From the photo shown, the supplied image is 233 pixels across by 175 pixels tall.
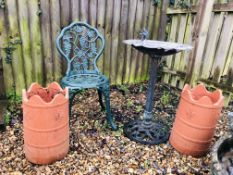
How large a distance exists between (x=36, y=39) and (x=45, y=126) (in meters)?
1.51

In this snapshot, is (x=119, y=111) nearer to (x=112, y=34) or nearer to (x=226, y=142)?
(x=112, y=34)

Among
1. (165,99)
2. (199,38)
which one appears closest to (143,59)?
(165,99)

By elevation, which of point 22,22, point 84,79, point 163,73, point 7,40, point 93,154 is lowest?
point 93,154

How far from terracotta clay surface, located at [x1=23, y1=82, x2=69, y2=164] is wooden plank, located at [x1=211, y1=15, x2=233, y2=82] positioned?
2095mm

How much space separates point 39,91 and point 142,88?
1967 mm

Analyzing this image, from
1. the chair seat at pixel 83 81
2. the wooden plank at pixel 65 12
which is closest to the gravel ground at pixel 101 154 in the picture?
the chair seat at pixel 83 81

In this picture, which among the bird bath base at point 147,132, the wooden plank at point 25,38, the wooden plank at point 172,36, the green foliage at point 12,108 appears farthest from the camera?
the wooden plank at point 172,36

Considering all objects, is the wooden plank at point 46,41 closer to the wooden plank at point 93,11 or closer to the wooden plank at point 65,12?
the wooden plank at point 65,12

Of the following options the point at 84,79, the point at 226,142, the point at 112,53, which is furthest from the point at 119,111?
the point at 226,142

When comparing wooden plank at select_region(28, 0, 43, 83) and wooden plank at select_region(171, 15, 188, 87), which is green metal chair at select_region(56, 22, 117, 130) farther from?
wooden plank at select_region(171, 15, 188, 87)

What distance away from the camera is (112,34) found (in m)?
3.29

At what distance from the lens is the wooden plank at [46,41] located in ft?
9.11

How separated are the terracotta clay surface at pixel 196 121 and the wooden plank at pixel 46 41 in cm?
188

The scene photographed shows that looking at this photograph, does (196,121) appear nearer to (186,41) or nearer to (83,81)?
(83,81)
